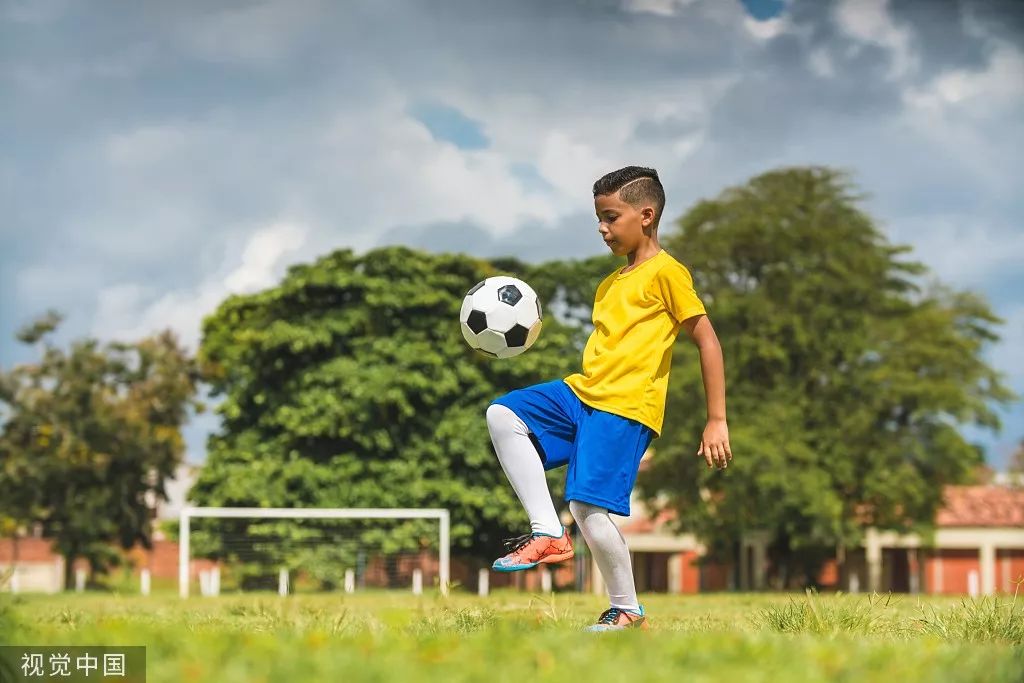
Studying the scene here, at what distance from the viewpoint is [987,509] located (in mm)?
55156

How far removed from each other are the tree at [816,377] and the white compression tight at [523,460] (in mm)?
27490

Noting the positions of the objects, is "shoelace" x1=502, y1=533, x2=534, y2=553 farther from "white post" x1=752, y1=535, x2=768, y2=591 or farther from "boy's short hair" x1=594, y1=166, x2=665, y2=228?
"white post" x1=752, y1=535, x2=768, y2=591

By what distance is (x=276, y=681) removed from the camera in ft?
11.2

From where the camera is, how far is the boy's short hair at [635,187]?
21.7 ft

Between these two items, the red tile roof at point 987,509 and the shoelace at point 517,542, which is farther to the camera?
the red tile roof at point 987,509

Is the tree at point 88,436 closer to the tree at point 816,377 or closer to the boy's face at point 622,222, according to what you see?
the tree at point 816,377

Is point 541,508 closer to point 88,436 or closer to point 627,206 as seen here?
point 627,206

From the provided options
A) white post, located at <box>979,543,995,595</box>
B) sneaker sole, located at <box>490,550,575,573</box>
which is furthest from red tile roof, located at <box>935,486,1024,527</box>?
sneaker sole, located at <box>490,550,575,573</box>

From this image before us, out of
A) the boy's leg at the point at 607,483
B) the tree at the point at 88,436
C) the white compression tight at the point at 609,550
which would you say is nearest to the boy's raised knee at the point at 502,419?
the boy's leg at the point at 607,483

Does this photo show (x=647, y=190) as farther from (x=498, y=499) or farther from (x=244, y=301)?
(x=244, y=301)

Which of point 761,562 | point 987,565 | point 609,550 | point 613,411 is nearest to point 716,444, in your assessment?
point 613,411

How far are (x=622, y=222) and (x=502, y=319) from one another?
44.8 inches

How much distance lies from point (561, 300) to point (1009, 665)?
36892 mm

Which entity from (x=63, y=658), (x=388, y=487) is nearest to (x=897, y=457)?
(x=388, y=487)
